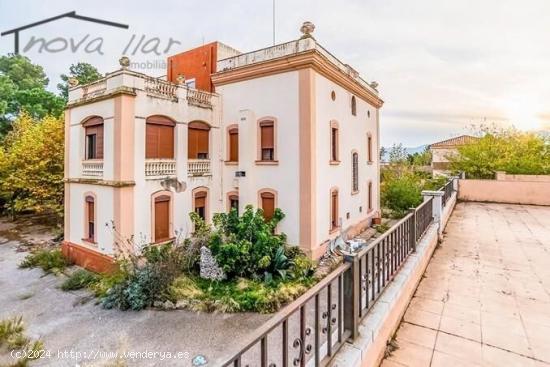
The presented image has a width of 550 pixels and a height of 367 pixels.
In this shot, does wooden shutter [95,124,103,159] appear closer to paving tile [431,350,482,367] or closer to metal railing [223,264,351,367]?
metal railing [223,264,351,367]

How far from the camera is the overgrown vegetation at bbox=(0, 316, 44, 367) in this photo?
222 inches

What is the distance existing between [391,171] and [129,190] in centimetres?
1858

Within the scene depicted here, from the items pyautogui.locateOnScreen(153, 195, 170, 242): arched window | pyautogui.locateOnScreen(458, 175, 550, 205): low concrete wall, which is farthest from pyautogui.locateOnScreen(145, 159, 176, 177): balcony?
pyautogui.locateOnScreen(458, 175, 550, 205): low concrete wall

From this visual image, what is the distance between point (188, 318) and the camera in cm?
691

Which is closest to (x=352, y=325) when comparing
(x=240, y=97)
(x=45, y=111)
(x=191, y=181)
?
(x=191, y=181)

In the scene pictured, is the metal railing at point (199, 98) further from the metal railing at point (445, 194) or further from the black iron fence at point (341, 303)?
the metal railing at point (445, 194)

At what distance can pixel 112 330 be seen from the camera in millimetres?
6531

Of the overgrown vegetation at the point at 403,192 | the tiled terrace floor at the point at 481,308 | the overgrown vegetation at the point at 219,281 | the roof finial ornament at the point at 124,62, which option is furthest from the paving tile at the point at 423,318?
the overgrown vegetation at the point at 403,192

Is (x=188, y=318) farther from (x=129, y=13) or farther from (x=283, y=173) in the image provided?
(x=129, y=13)

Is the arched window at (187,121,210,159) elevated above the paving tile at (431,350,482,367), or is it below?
above

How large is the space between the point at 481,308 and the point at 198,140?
33.4ft

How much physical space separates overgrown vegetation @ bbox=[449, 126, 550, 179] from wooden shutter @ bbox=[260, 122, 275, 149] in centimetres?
1428

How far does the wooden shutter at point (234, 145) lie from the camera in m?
11.6

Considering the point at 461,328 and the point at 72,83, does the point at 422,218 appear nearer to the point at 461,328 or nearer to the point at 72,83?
the point at 461,328
